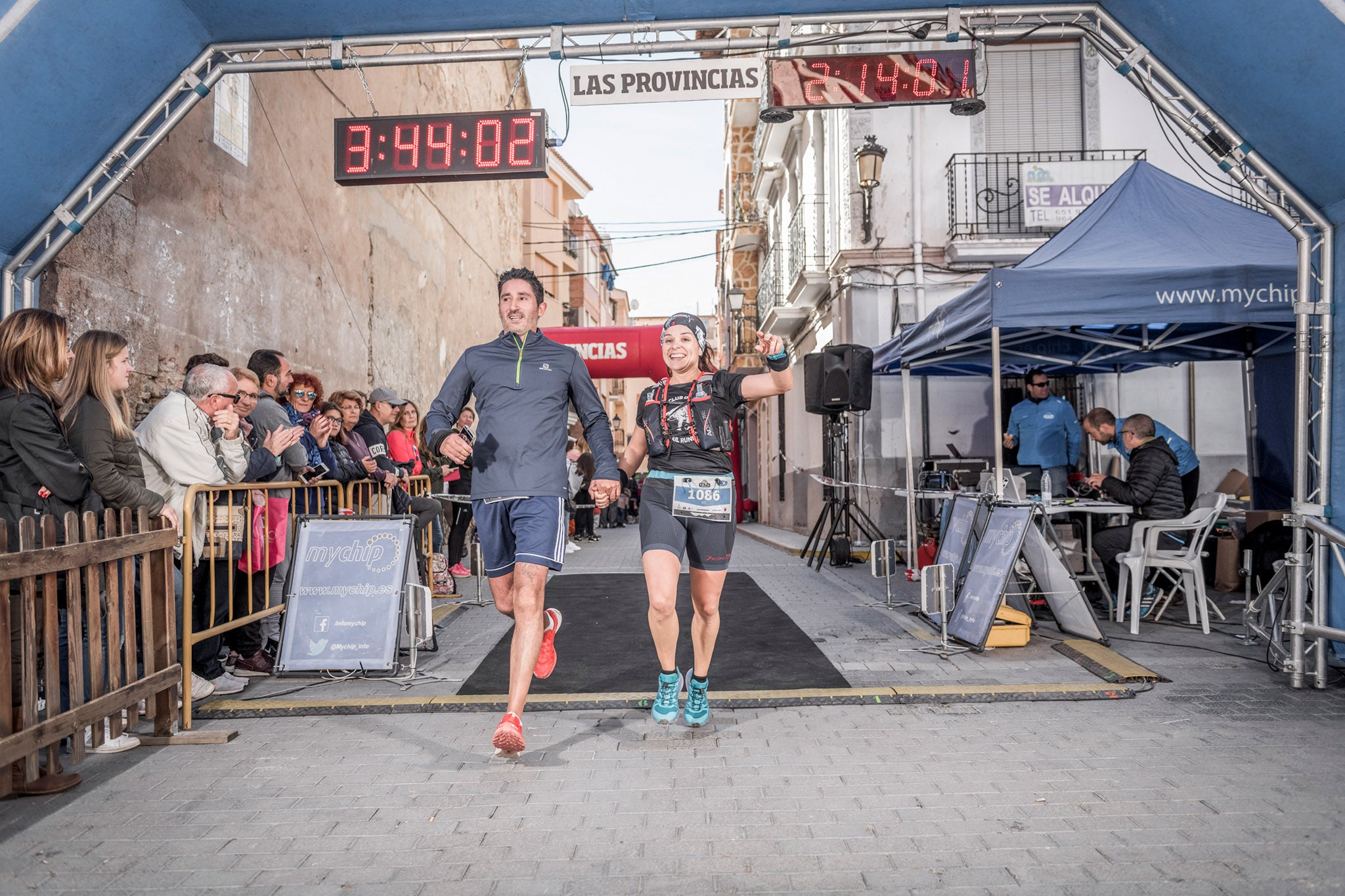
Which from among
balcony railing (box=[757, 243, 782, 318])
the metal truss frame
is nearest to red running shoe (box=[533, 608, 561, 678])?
the metal truss frame

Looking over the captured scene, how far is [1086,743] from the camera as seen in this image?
13.9 feet

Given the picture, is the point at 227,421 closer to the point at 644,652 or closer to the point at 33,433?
the point at 33,433

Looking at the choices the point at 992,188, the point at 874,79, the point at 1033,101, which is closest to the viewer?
the point at 874,79

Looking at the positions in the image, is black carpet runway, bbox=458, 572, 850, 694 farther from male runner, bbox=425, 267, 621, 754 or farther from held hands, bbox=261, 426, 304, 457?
held hands, bbox=261, 426, 304, 457

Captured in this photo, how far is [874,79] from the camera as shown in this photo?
6551 millimetres

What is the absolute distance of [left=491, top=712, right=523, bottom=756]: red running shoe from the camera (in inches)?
159

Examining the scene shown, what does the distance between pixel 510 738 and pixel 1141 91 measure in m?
4.87

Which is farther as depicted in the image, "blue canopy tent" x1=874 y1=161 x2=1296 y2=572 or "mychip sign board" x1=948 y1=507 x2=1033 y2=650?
"blue canopy tent" x1=874 y1=161 x2=1296 y2=572

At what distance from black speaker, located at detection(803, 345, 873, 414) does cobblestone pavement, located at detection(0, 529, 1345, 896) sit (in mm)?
5571

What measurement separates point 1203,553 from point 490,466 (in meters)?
5.87

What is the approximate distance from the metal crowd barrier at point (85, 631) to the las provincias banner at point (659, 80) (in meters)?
4.08

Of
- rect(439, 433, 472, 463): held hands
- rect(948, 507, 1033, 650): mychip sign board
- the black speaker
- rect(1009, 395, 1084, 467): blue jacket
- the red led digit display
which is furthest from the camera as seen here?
the black speaker

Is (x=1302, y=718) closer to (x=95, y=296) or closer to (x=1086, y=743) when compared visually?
(x=1086, y=743)

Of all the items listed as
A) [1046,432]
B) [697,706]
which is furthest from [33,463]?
[1046,432]
